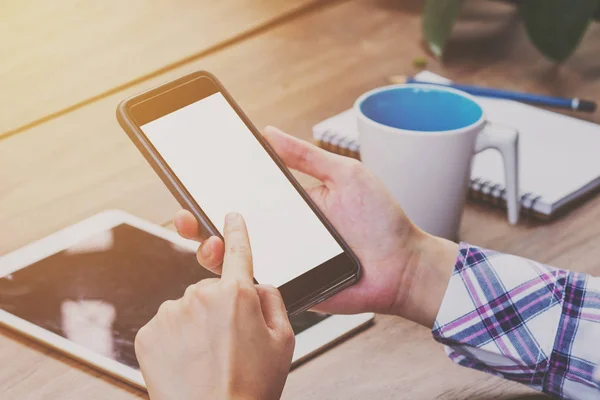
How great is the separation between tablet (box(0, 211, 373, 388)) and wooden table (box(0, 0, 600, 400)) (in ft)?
0.05

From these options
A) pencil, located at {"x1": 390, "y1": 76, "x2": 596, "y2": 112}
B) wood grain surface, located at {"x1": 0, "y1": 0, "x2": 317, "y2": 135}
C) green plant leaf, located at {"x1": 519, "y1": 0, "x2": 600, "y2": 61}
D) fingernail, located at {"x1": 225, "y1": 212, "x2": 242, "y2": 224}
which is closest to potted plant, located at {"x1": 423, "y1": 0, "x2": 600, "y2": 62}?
green plant leaf, located at {"x1": 519, "y1": 0, "x2": 600, "y2": 61}

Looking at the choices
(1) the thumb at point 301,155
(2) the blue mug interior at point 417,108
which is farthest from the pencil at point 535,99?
(1) the thumb at point 301,155

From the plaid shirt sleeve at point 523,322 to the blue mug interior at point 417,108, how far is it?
0.15m

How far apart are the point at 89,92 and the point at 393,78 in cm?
42

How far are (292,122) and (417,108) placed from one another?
248 mm

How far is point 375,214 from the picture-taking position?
2.29 ft

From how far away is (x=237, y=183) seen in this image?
67 centimetres

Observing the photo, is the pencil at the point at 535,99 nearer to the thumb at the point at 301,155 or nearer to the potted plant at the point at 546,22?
the potted plant at the point at 546,22

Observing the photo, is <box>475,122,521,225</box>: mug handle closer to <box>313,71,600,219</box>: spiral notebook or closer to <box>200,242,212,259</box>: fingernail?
<box>313,71,600,219</box>: spiral notebook

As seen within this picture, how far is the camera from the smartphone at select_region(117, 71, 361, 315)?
638 millimetres

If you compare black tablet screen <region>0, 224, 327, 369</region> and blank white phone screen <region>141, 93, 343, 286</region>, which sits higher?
blank white phone screen <region>141, 93, 343, 286</region>

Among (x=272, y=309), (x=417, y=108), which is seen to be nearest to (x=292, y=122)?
(x=417, y=108)

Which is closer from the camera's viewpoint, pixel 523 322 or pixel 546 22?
pixel 523 322

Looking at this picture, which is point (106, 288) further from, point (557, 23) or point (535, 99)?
point (557, 23)
